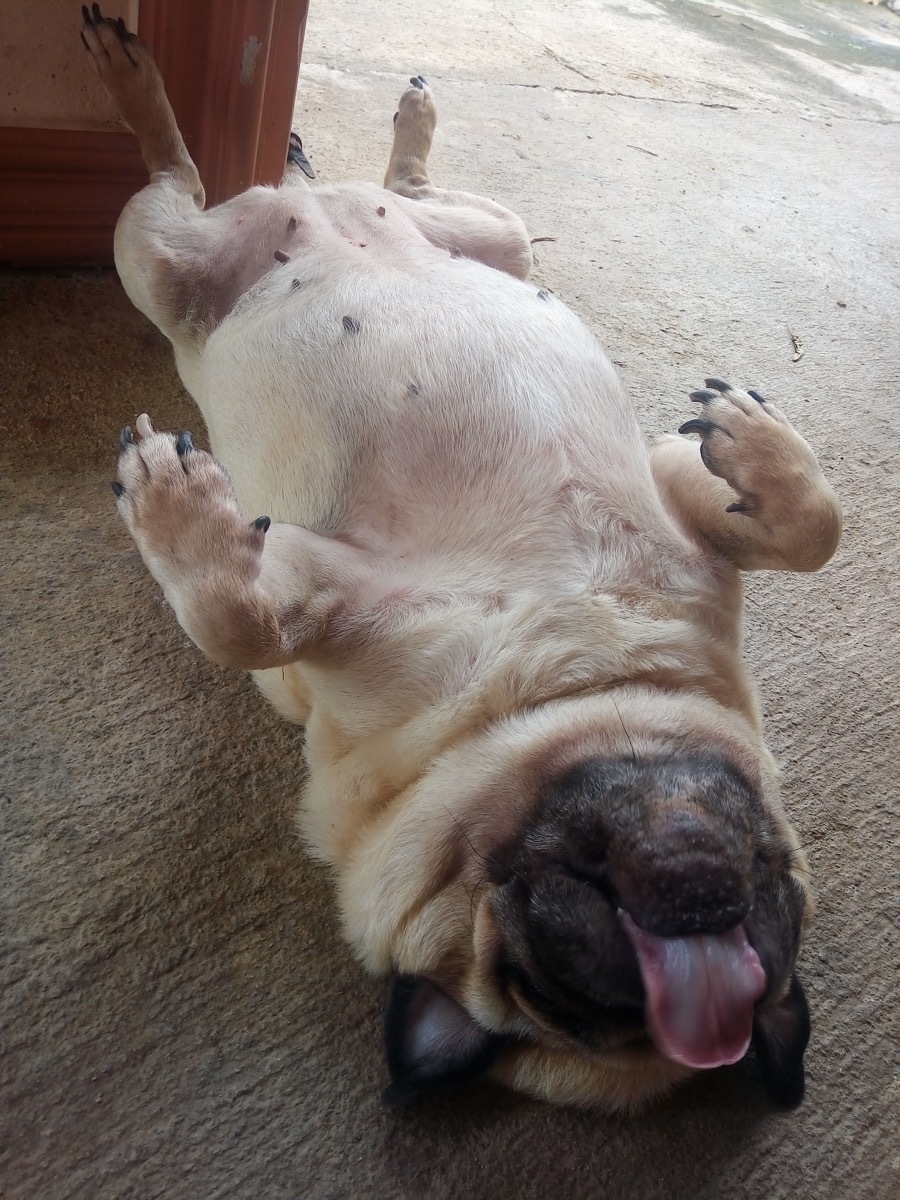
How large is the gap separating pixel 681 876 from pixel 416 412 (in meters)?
0.98

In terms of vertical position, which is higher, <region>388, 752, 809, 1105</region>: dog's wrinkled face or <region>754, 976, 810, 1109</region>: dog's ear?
<region>388, 752, 809, 1105</region>: dog's wrinkled face

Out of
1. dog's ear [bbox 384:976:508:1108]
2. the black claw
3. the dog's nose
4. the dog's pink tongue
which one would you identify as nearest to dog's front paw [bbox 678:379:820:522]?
the black claw

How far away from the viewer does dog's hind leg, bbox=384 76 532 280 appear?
2.46 meters

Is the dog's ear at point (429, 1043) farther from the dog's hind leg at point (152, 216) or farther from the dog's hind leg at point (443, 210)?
the dog's hind leg at point (443, 210)

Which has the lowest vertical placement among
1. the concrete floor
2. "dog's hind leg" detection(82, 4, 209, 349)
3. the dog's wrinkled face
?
the concrete floor

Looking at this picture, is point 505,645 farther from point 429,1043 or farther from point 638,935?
point 429,1043

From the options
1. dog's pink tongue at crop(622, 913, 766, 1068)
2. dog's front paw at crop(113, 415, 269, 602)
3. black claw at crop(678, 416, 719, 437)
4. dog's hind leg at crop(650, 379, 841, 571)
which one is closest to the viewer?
dog's pink tongue at crop(622, 913, 766, 1068)

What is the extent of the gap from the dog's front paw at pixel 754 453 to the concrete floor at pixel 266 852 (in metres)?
0.57

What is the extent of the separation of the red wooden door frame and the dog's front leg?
4.07 feet

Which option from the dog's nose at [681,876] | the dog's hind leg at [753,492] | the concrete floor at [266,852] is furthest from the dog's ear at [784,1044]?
the dog's hind leg at [753,492]

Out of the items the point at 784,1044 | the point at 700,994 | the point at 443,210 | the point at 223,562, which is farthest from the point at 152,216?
the point at 784,1044

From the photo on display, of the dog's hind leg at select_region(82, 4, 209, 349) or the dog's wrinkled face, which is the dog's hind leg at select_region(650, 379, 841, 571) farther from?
the dog's hind leg at select_region(82, 4, 209, 349)

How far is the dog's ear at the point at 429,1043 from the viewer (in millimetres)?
1385

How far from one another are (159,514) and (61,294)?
1.36 m
